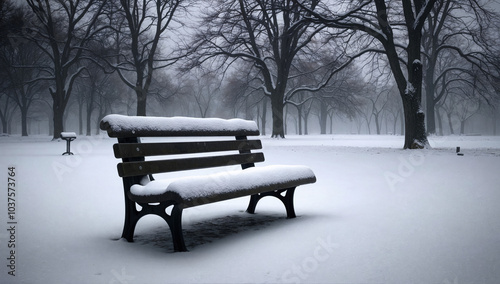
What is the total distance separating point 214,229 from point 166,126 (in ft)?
3.56

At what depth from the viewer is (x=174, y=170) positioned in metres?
3.64

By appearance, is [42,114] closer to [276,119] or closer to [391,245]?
[276,119]

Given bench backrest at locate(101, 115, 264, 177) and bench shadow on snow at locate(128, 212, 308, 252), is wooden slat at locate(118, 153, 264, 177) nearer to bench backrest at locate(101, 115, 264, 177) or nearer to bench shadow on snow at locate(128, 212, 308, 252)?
bench backrest at locate(101, 115, 264, 177)

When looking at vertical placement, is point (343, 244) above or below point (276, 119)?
below

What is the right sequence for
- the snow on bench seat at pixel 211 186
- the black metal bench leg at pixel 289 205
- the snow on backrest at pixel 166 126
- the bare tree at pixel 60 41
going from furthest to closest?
the bare tree at pixel 60 41 < the black metal bench leg at pixel 289 205 < the snow on backrest at pixel 166 126 < the snow on bench seat at pixel 211 186

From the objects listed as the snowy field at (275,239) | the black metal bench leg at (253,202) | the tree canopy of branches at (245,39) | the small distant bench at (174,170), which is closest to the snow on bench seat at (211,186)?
the small distant bench at (174,170)

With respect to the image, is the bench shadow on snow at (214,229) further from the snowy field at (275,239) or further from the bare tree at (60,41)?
the bare tree at (60,41)

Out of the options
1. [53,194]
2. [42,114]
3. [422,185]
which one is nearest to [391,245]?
[422,185]

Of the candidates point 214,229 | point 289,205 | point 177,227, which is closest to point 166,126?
point 177,227

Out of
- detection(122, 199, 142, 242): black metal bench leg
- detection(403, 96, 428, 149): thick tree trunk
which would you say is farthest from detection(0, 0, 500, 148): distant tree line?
detection(122, 199, 142, 242): black metal bench leg

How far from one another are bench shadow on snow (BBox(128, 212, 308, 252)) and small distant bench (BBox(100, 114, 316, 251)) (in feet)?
0.77

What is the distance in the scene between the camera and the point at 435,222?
13.4ft

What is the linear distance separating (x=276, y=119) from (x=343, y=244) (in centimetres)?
2129

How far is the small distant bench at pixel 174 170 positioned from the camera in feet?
9.92
